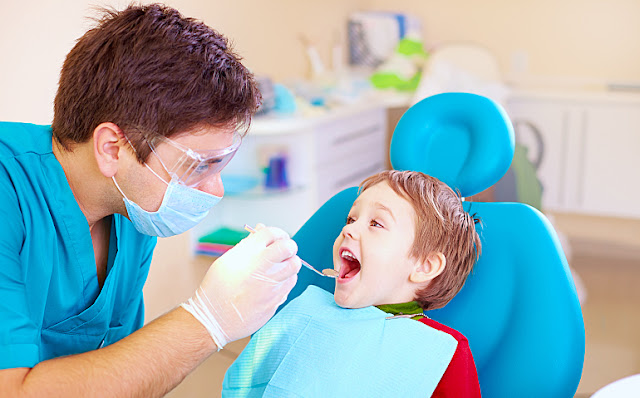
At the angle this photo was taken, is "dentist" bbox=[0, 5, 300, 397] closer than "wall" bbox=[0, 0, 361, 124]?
Yes

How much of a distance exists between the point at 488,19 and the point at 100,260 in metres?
3.14

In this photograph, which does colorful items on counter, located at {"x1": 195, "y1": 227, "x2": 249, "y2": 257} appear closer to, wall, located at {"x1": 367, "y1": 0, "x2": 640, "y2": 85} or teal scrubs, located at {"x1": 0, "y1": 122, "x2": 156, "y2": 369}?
teal scrubs, located at {"x1": 0, "y1": 122, "x2": 156, "y2": 369}

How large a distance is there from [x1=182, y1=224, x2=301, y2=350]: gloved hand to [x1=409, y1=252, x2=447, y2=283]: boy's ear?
25 centimetres

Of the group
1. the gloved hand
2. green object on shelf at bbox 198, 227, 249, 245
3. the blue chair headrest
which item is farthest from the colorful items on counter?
the gloved hand

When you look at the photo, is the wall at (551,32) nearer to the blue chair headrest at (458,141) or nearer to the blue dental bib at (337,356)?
the blue chair headrest at (458,141)

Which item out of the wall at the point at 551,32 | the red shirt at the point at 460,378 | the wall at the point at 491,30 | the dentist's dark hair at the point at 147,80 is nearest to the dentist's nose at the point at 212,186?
the dentist's dark hair at the point at 147,80

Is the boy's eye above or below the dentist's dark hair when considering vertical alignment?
below

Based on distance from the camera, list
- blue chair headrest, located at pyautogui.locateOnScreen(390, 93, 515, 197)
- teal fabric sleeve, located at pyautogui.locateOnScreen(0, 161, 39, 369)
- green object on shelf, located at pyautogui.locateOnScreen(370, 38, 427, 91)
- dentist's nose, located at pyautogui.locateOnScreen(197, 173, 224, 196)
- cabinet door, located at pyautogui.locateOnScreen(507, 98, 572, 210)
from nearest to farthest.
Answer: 1. teal fabric sleeve, located at pyautogui.locateOnScreen(0, 161, 39, 369)
2. dentist's nose, located at pyautogui.locateOnScreen(197, 173, 224, 196)
3. blue chair headrest, located at pyautogui.locateOnScreen(390, 93, 515, 197)
4. cabinet door, located at pyautogui.locateOnScreen(507, 98, 572, 210)
5. green object on shelf, located at pyautogui.locateOnScreen(370, 38, 427, 91)

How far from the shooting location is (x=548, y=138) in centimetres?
358

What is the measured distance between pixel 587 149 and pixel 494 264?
2489mm

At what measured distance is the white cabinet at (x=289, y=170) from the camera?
2740 millimetres

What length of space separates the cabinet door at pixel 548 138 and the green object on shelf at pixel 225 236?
1.61 m

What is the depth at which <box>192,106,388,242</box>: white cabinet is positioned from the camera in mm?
2740

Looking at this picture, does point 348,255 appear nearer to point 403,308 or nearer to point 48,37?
point 403,308
